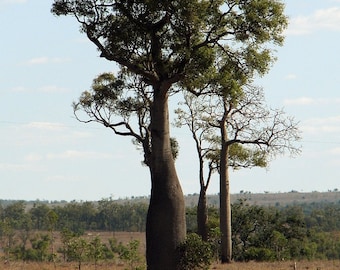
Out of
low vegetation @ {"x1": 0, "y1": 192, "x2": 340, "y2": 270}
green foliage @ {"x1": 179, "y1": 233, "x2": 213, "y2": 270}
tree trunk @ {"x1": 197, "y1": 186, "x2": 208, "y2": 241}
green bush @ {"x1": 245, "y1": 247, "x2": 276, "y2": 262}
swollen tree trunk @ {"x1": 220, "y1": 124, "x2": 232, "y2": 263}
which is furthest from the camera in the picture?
green bush @ {"x1": 245, "y1": 247, "x2": 276, "y2": 262}

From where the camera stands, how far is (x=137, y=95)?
25156 millimetres

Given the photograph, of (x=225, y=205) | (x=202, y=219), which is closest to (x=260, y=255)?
(x=202, y=219)

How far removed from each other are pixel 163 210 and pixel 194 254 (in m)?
1.16

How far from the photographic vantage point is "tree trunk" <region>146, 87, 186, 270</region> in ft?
47.8

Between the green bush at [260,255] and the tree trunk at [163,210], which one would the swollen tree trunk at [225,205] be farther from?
the tree trunk at [163,210]

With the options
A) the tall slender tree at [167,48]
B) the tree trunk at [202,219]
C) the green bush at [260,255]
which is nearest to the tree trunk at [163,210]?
the tall slender tree at [167,48]

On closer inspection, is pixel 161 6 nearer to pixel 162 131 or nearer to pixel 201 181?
pixel 162 131

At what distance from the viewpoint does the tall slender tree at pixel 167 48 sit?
48.1 ft

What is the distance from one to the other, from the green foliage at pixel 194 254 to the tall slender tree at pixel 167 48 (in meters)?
0.16

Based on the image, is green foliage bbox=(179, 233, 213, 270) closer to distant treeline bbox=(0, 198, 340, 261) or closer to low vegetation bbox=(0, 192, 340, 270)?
low vegetation bbox=(0, 192, 340, 270)

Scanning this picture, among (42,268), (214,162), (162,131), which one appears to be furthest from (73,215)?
(162,131)

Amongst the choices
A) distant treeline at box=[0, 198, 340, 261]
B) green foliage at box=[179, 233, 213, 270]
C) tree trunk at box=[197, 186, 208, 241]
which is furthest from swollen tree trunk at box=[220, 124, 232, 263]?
green foliage at box=[179, 233, 213, 270]

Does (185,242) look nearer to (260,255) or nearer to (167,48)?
(167,48)

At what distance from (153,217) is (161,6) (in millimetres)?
4581
